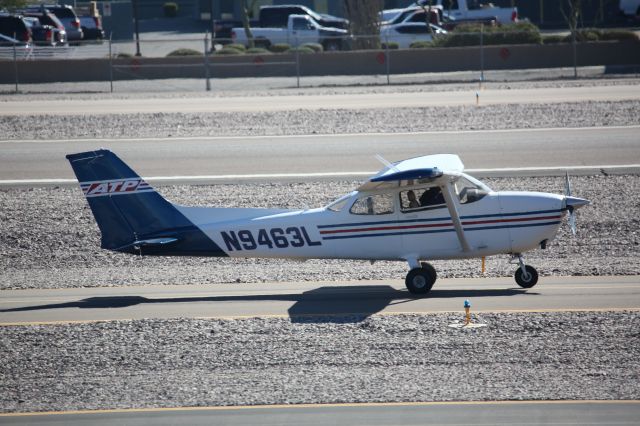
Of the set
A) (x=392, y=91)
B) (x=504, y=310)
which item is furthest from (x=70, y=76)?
(x=504, y=310)

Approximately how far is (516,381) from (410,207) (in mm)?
4517

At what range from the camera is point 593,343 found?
478 inches

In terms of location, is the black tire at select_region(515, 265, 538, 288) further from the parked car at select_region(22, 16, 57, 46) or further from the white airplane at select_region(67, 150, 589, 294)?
the parked car at select_region(22, 16, 57, 46)

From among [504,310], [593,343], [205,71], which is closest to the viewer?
[593,343]

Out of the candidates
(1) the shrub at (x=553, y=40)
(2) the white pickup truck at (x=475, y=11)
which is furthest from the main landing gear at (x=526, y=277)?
(2) the white pickup truck at (x=475, y=11)

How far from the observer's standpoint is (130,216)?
15.2 meters

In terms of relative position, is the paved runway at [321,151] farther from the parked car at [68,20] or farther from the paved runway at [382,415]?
the parked car at [68,20]

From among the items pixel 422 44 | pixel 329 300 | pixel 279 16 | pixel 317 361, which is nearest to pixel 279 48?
pixel 422 44

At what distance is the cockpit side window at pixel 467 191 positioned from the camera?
1486 cm

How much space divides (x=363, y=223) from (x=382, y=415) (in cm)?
525

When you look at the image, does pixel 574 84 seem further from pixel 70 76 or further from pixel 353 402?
pixel 353 402

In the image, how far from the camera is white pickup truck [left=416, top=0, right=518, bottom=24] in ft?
189

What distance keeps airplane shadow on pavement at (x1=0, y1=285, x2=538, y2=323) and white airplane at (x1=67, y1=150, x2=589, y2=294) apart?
405 millimetres

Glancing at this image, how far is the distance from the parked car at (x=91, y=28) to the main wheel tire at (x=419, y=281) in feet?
167
